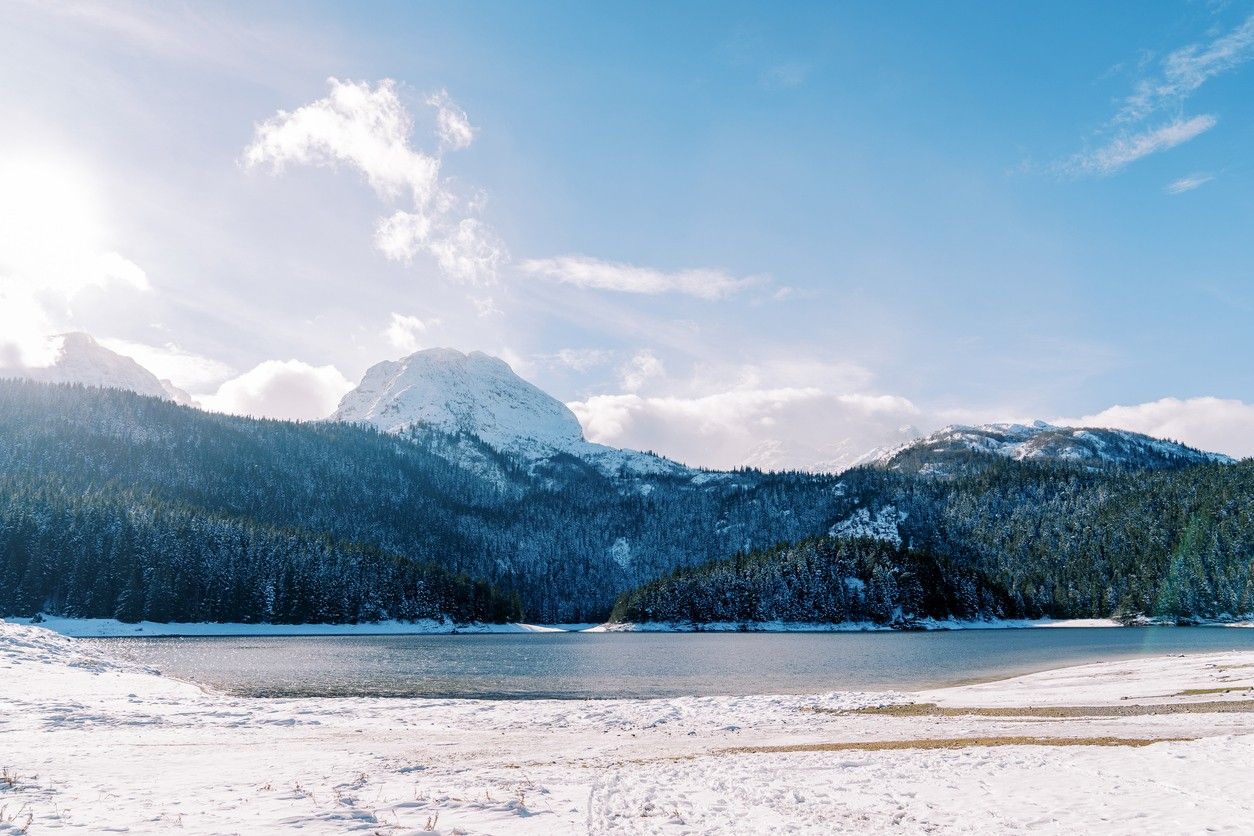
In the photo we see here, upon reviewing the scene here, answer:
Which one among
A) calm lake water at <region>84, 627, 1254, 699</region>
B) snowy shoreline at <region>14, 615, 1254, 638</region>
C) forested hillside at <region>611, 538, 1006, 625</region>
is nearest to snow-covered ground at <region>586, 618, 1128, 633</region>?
snowy shoreline at <region>14, 615, 1254, 638</region>

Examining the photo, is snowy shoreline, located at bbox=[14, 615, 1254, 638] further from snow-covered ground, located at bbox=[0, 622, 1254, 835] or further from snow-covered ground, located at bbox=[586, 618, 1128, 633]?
snow-covered ground, located at bbox=[0, 622, 1254, 835]

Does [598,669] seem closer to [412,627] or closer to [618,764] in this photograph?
[618,764]

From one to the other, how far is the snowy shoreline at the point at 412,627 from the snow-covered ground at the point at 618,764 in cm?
11197

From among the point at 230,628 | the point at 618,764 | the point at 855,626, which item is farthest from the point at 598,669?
the point at 855,626

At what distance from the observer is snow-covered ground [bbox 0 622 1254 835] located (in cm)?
1590

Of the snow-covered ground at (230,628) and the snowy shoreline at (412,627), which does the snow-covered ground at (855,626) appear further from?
the snow-covered ground at (230,628)

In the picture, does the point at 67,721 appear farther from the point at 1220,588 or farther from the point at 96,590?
the point at 1220,588

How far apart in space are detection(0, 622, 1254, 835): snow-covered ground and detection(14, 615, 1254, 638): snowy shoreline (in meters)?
112

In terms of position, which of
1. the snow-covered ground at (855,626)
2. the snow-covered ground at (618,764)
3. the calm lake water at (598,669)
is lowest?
the snow-covered ground at (855,626)

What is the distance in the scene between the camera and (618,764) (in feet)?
76.4

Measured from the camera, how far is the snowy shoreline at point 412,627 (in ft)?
433

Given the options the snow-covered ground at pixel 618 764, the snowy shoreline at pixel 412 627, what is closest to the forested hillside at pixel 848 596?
the snowy shoreline at pixel 412 627

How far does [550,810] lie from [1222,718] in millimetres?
29925

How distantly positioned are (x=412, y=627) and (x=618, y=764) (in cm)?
16703
